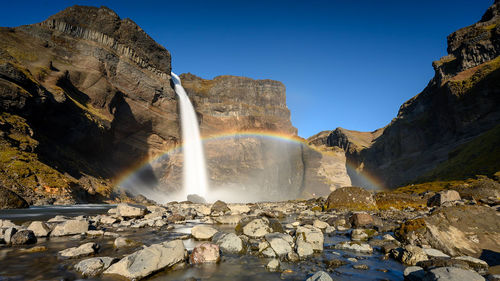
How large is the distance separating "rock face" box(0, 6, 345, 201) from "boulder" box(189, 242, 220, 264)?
28173 mm

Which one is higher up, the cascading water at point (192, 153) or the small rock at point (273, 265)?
the cascading water at point (192, 153)

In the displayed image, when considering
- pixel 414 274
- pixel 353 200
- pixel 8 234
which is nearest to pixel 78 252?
pixel 8 234

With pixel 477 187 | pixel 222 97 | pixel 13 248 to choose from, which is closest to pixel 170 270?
pixel 13 248

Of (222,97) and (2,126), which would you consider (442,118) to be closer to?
(222,97)

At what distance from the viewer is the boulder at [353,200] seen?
2200 centimetres

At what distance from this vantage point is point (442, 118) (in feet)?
263

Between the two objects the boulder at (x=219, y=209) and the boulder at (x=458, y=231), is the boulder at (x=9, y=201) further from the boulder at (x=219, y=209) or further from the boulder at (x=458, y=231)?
the boulder at (x=458, y=231)

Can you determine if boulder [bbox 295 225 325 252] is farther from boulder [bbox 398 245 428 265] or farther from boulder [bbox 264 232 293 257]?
boulder [bbox 398 245 428 265]

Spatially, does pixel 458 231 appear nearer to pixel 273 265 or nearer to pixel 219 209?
pixel 273 265

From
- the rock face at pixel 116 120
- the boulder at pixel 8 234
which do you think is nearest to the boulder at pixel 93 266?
the boulder at pixel 8 234

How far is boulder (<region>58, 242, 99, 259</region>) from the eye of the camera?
6.78m

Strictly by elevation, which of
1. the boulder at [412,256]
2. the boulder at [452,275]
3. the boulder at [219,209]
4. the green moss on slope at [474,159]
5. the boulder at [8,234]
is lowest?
the boulder at [219,209]

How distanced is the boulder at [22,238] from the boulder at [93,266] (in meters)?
4.09

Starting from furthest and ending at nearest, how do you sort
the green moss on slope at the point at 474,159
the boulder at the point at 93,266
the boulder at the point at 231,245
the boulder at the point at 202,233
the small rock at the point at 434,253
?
the green moss on slope at the point at 474,159 < the boulder at the point at 202,233 < the boulder at the point at 231,245 < the small rock at the point at 434,253 < the boulder at the point at 93,266
